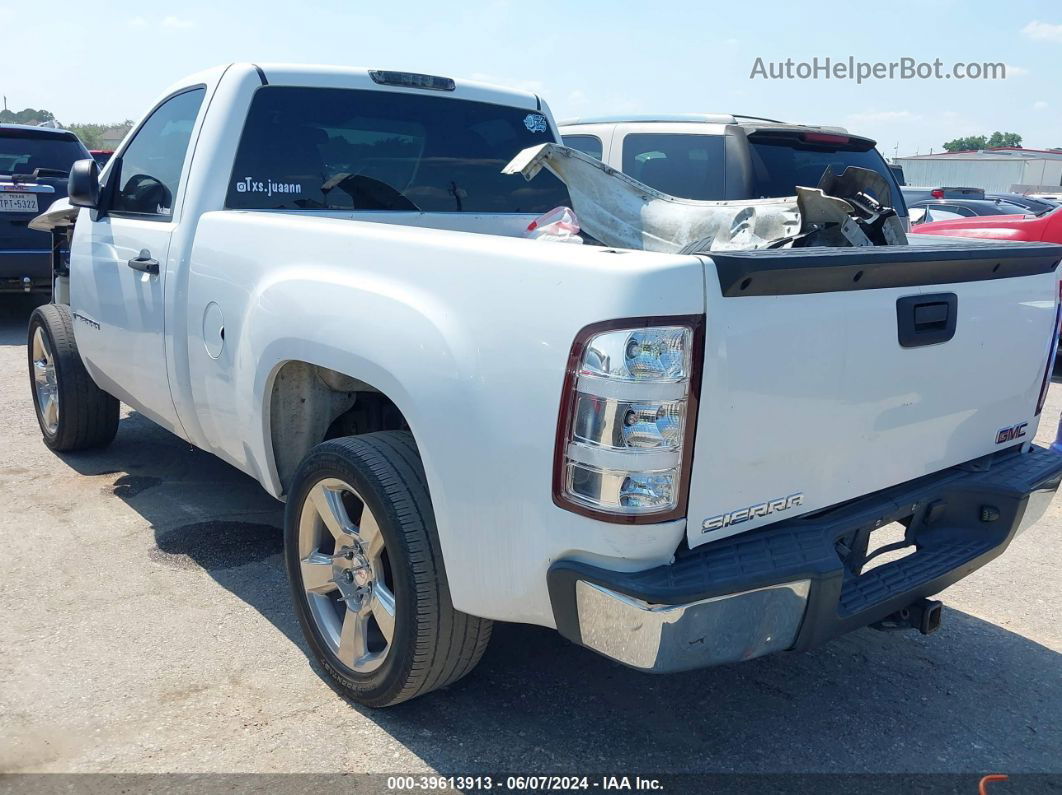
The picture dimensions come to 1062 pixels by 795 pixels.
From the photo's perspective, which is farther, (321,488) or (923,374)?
(321,488)

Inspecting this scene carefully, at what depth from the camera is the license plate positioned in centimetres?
930

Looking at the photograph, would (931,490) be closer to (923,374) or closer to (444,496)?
(923,374)

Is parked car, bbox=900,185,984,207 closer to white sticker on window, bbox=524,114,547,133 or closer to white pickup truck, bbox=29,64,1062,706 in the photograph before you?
white sticker on window, bbox=524,114,547,133

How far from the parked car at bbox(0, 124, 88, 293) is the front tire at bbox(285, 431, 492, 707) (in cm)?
767

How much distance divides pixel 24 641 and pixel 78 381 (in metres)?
2.09

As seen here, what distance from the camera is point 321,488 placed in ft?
9.82

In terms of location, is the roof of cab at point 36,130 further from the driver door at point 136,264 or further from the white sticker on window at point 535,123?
the white sticker on window at point 535,123

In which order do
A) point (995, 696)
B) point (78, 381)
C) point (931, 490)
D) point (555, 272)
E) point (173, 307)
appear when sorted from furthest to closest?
point (78, 381), point (173, 307), point (995, 696), point (931, 490), point (555, 272)

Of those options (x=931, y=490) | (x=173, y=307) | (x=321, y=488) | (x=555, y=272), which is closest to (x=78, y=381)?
(x=173, y=307)

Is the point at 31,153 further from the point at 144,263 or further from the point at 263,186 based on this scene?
the point at 263,186

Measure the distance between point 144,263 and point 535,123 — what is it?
1.97 meters

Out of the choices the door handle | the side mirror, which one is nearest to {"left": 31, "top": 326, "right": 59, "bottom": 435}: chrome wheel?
the side mirror

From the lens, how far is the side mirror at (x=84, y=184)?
431 centimetres

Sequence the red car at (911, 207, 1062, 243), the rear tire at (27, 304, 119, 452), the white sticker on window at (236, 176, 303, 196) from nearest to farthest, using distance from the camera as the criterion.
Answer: the white sticker on window at (236, 176, 303, 196) → the rear tire at (27, 304, 119, 452) → the red car at (911, 207, 1062, 243)
